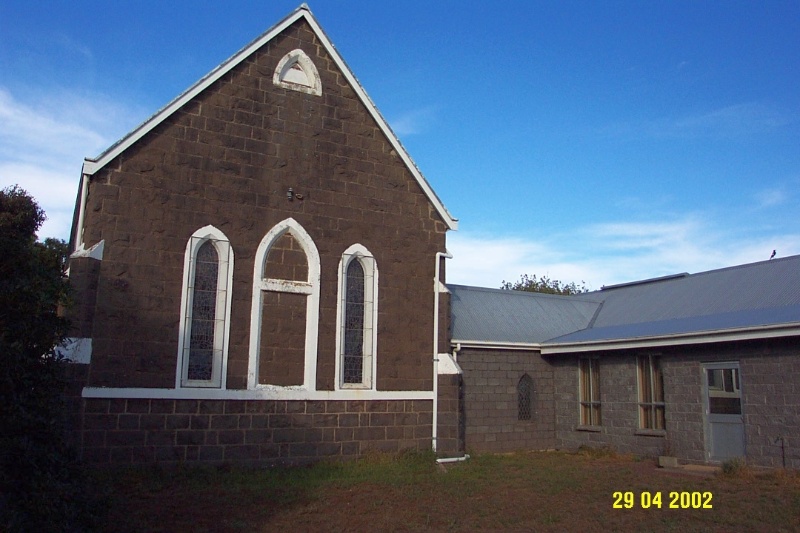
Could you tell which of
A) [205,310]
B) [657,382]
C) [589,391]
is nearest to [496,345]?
A: [589,391]

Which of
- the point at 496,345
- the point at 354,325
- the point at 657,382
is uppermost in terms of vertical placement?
the point at 354,325

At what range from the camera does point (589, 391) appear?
2008cm

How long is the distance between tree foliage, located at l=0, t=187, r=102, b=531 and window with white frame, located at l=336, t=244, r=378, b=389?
8013mm

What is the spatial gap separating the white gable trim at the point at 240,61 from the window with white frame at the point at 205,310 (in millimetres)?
2265

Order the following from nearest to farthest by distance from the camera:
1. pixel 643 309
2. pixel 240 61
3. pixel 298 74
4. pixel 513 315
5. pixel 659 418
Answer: pixel 240 61, pixel 298 74, pixel 659 418, pixel 643 309, pixel 513 315

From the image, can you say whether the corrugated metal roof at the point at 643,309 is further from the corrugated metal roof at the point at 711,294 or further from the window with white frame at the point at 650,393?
the window with white frame at the point at 650,393

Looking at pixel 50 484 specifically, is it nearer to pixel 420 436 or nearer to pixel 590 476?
pixel 420 436

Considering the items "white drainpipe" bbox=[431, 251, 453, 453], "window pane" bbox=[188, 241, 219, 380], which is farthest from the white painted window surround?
"white drainpipe" bbox=[431, 251, 453, 453]

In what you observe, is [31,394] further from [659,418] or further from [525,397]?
[525,397]

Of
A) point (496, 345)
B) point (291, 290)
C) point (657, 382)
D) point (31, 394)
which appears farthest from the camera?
point (496, 345)

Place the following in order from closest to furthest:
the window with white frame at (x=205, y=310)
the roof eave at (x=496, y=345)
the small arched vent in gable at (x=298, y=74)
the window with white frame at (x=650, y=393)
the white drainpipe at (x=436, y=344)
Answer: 1. the window with white frame at (x=205, y=310)
2. the small arched vent in gable at (x=298, y=74)
3. the white drainpipe at (x=436, y=344)
4. the window with white frame at (x=650, y=393)
5. the roof eave at (x=496, y=345)

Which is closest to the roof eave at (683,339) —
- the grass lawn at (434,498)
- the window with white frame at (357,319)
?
the grass lawn at (434,498)

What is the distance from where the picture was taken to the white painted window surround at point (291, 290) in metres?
14.6

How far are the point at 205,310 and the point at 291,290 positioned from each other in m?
1.85
